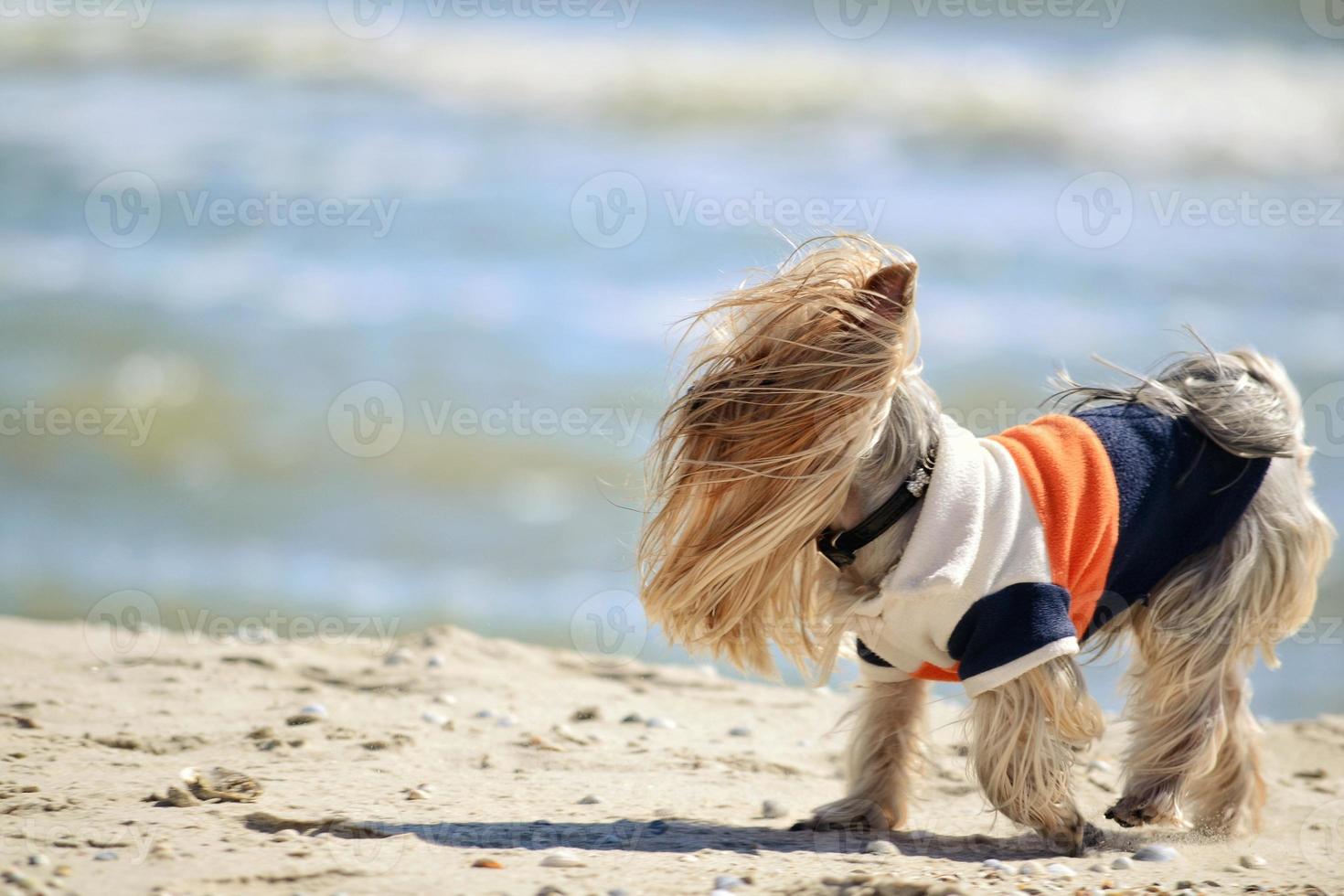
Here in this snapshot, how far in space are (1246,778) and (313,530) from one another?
19.8 feet

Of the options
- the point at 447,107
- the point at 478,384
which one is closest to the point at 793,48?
the point at 447,107

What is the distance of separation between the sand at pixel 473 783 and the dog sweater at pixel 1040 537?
60 centimetres

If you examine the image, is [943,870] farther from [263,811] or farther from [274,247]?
[274,247]

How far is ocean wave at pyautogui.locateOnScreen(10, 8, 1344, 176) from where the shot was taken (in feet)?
55.3
